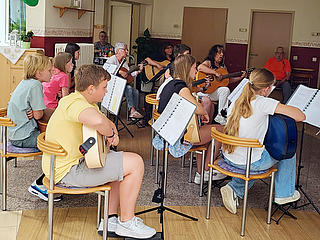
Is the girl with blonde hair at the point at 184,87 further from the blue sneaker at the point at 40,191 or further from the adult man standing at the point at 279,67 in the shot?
the adult man standing at the point at 279,67

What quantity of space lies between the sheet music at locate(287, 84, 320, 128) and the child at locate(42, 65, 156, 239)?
152cm

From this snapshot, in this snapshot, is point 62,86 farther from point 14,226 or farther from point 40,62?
point 14,226

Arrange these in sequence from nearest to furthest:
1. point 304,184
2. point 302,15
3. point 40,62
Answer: point 40,62 < point 304,184 < point 302,15

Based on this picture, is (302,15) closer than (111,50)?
No

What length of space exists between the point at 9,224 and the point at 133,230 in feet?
3.06

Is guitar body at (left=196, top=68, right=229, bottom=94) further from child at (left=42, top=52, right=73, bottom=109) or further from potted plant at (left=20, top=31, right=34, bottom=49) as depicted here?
potted plant at (left=20, top=31, right=34, bottom=49)

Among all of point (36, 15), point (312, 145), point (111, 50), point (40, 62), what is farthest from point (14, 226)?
point (111, 50)

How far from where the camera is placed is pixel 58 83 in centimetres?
498

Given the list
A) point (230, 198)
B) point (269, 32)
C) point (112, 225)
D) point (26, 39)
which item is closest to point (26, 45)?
point (26, 39)

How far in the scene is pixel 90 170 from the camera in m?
3.03

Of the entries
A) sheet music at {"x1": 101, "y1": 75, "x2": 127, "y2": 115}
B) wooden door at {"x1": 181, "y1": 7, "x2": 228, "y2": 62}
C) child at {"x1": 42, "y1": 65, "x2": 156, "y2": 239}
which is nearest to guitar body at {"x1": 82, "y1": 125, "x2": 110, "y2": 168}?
child at {"x1": 42, "y1": 65, "x2": 156, "y2": 239}

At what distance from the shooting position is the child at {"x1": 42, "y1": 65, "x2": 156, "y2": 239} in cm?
294

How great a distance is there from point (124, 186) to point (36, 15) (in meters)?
5.26

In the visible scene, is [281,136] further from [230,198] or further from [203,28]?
[203,28]
